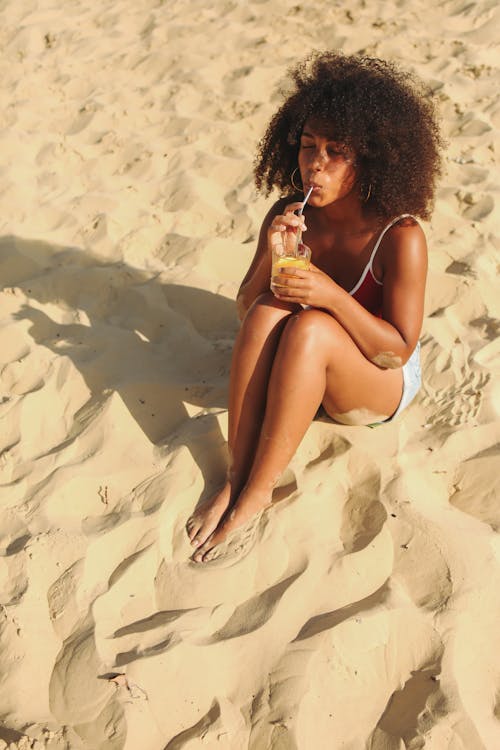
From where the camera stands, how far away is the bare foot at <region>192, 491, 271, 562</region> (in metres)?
1.97

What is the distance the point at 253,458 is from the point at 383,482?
38cm

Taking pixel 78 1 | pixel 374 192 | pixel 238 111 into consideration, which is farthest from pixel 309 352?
pixel 78 1

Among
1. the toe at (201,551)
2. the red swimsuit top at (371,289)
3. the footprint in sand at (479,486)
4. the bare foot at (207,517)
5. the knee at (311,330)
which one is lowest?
the footprint in sand at (479,486)

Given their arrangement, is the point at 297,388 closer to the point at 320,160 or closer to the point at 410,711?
the point at 320,160

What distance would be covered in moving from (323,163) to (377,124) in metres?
0.18

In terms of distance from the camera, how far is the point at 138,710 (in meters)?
1.56

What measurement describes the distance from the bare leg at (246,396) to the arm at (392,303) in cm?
10

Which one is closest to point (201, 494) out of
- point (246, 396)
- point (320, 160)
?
point (246, 396)

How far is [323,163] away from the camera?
2066 mm

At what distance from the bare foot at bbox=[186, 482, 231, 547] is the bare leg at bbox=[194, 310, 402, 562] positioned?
0.06 feet

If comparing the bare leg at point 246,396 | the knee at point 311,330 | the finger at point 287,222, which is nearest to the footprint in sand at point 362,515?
the bare leg at point 246,396

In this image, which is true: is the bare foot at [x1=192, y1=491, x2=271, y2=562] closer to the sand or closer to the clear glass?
the sand

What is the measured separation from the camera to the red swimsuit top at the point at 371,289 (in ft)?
6.94

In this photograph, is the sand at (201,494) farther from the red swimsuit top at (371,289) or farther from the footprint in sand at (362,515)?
the red swimsuit top at (371,289)
